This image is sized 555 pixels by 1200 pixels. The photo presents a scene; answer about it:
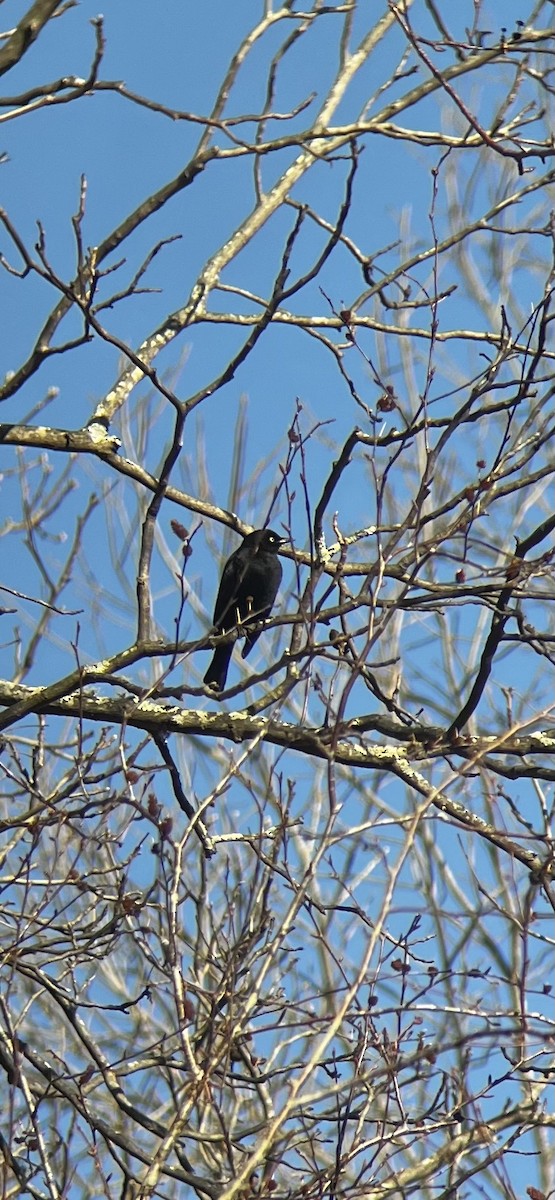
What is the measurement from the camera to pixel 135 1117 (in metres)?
3.16

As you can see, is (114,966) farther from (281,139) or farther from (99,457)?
(281,139)

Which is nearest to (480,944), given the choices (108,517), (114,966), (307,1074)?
(114,966)

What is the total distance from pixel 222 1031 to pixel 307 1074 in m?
0.60

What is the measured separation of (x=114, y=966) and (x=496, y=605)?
7.21 m

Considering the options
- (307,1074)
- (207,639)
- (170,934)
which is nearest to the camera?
(307,1074)

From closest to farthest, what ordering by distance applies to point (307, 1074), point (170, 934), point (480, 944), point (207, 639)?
point (307, 1074), point (170, 934), point (207, 639), point (480, 944)

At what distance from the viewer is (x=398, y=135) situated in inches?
144

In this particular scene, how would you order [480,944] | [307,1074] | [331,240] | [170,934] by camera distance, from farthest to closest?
[480,944] < [331,240] < [170,934] < [307,1074]

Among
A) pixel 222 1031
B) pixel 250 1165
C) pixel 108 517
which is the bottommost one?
pixel 250 1165

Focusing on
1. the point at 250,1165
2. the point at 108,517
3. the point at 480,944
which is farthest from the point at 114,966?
the point at 250,1165

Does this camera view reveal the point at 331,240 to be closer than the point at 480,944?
Yes

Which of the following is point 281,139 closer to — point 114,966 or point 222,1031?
point 222,1031

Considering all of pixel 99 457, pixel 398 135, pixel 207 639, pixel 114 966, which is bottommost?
pixel 207 639

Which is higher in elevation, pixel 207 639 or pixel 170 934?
pixel 207 639
